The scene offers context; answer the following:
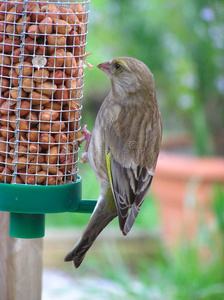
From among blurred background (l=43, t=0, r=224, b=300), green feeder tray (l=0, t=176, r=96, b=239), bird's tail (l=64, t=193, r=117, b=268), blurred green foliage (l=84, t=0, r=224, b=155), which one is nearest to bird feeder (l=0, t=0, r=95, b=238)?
green feeder tray (l=0, t=176, r=96, b=239)

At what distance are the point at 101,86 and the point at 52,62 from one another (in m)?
5.94

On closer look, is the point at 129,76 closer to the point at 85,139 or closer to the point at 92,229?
the point at 85,139

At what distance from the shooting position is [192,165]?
6391mm

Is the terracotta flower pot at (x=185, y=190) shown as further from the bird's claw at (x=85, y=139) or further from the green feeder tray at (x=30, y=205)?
the green feeder tray at (x=30, y=205)

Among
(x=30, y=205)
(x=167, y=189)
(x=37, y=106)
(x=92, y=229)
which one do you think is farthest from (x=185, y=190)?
(x=30, y=205)

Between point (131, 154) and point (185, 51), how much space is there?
3.29m

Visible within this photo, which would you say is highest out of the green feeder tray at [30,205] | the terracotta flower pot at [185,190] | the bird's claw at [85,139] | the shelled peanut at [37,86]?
the shelled peanut at [37,86]

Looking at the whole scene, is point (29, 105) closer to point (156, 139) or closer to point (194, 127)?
point (156, 139)

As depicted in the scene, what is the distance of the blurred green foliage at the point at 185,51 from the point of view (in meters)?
6.62

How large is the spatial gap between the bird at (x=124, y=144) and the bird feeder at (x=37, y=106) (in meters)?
0.19

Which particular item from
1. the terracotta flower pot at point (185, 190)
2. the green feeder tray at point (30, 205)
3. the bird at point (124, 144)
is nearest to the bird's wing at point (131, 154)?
the bird at point (124, 144)

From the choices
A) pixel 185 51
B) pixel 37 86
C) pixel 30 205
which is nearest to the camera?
pixel 30 205

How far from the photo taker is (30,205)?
3344 mm

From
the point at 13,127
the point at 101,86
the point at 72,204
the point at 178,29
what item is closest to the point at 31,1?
the point at 13,127
